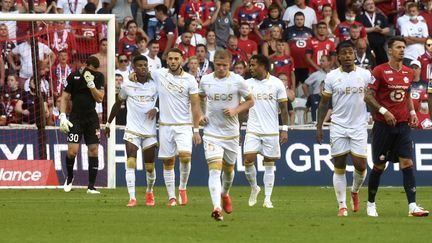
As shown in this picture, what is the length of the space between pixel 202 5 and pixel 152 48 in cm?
279

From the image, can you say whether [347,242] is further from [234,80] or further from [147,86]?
[147,86]

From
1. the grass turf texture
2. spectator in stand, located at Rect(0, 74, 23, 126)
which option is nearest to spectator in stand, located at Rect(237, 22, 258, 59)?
spectator in stand, located at Rect(0, 74, 23, 126)

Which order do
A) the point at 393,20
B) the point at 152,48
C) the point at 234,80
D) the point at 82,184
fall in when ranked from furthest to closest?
the point at 393,20
the point at 152,48
the point at 82,184
the point at 234,80

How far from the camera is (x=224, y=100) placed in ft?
60.3

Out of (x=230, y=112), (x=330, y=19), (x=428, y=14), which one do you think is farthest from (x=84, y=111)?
(x=428, y=14)

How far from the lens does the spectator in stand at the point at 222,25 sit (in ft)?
108

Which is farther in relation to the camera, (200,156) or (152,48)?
(152,48)

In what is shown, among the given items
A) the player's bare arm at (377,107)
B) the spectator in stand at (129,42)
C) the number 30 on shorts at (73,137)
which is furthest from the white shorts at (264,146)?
the spectator in stand at (129,42)

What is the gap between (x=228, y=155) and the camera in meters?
18.5

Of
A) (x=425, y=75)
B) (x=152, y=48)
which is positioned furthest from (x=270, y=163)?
(x=425, y=75)

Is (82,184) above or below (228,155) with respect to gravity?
below

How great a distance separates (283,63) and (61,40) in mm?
6288

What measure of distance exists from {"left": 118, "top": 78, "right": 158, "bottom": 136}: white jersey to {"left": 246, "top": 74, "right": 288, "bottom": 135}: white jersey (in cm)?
163

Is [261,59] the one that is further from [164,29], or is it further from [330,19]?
[330,19]
